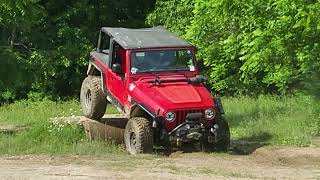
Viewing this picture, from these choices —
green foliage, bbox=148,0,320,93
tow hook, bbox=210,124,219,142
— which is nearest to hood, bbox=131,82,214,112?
tow hook, bbox=210,124,219,142

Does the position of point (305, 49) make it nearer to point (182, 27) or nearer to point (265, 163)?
point (265, 163)

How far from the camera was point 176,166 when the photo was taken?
11.6m

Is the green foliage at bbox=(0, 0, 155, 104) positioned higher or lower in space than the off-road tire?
higher

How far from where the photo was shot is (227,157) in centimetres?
1317

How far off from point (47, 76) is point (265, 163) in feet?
63.3

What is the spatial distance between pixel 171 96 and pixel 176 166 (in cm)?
234

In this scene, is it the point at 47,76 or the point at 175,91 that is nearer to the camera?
the point at 175,91

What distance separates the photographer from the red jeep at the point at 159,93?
13461 millimetres

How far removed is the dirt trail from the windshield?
1880 mm

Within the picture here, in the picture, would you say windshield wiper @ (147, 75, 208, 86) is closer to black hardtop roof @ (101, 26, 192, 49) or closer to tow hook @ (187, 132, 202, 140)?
black hardtop roof @ (101, 26, 192, 49)

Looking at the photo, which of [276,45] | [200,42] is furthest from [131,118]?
[200,42]

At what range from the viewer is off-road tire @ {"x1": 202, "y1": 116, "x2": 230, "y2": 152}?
13.8m

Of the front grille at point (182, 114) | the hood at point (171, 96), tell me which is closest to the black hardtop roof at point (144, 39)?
the hood at point (171, 96)

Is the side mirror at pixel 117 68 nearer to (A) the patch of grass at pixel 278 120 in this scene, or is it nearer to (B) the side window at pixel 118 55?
(B) the side window at pixel 118 55
